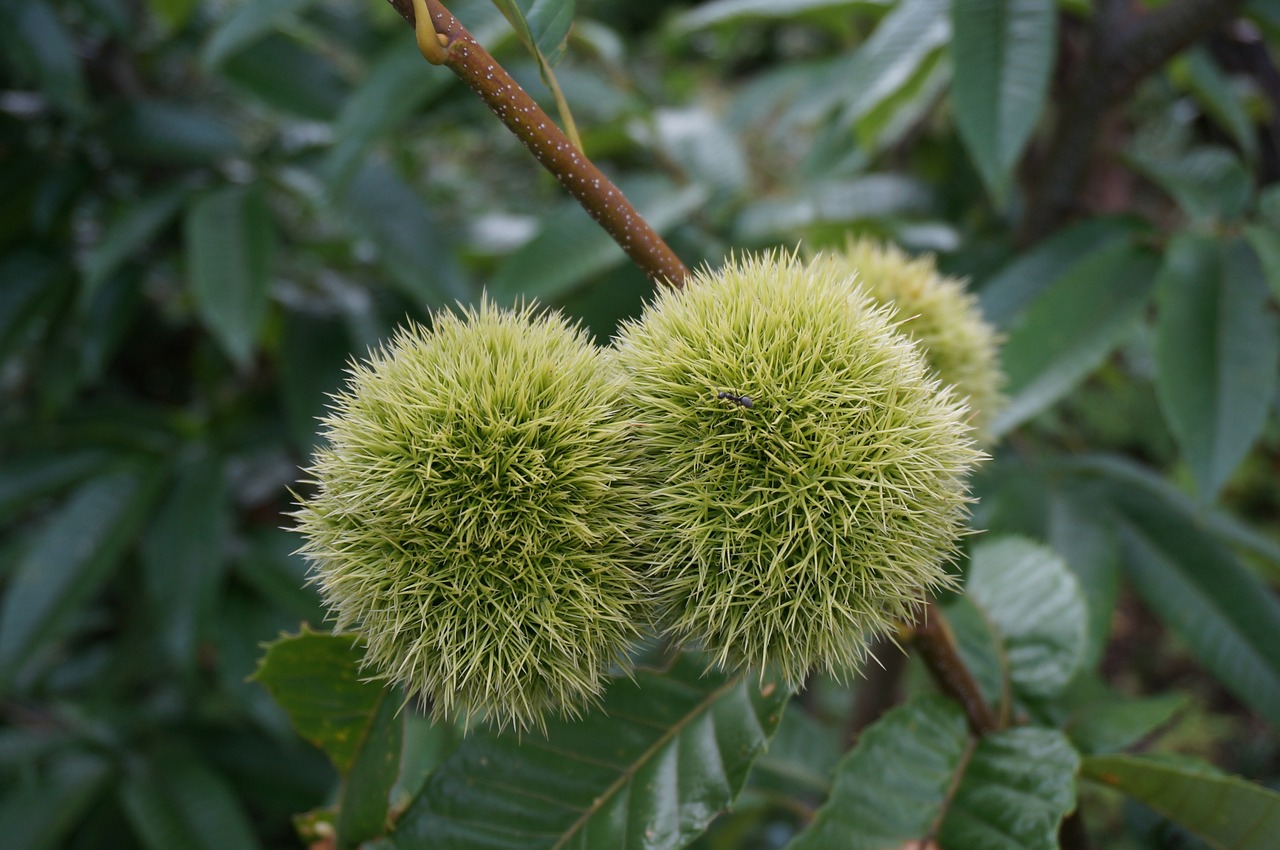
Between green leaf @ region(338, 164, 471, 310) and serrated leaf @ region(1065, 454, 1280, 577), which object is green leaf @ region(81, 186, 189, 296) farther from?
serrated leaf @ region(1065, 454, 1280, 577)

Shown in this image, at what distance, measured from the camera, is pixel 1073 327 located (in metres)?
1.15

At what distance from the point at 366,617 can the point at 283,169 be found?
1.28 meters

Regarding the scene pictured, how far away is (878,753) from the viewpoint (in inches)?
31.5

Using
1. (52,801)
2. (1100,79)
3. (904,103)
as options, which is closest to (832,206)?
(904,103)

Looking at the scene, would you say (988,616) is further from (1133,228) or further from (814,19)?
(814,19)

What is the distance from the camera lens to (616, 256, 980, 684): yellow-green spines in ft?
1.81

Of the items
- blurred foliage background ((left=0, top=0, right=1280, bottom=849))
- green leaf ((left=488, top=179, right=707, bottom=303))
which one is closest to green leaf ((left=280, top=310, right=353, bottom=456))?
blurred foliage background ((left=0, top=0, right=1280, bottom=849))

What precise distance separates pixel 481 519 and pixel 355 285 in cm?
139

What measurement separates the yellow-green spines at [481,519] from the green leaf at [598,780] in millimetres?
188

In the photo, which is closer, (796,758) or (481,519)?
(481,519)

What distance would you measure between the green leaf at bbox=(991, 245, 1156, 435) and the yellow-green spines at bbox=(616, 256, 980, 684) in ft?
1.80

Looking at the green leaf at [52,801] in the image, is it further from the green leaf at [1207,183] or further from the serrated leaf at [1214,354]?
the green leaf at [1207,183]

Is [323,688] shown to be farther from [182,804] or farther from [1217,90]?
[1217,90]

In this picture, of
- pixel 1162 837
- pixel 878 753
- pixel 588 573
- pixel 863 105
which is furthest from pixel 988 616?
pixel 863 105
